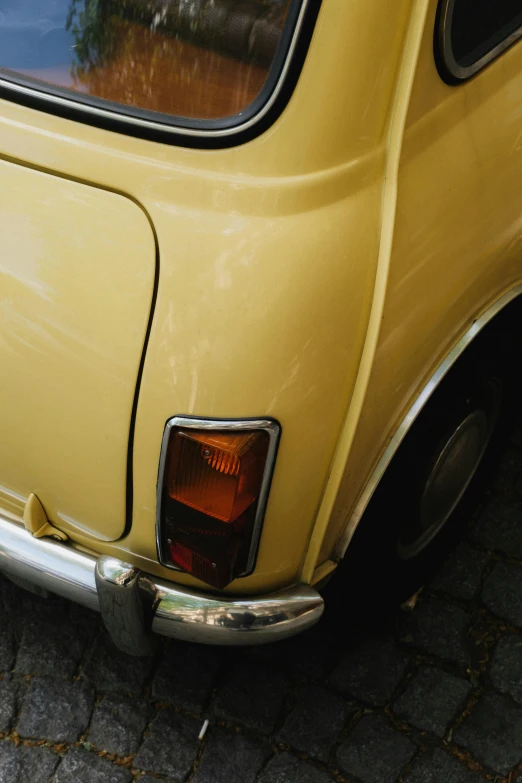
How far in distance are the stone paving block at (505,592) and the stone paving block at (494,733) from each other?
29cm

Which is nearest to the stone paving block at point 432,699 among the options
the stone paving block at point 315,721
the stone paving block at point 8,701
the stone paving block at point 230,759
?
the stone paving block at point 315,721

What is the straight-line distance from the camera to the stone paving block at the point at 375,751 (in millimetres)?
2328

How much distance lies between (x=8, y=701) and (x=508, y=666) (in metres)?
1.49

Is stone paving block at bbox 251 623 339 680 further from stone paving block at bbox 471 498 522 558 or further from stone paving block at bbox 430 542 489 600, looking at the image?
stone paving block at bbox 471 498 522 558

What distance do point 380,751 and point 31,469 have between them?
50.4 inches

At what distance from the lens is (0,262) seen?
180cm

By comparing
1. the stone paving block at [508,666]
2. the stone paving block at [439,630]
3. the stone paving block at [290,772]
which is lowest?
the stone paving block at [290,772]

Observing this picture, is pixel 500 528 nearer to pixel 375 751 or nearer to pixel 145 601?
pixel 375 751

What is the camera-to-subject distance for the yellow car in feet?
5.62

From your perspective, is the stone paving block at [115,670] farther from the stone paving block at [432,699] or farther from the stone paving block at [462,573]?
the stone paving block at [462,573]

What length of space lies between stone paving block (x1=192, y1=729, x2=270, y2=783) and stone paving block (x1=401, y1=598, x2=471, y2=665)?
0.59 metres

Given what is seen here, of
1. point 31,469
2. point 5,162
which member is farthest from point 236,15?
point 31,469

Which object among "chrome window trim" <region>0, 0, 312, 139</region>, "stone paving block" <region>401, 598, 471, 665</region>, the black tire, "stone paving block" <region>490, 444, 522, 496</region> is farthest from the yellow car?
"stone paving block" <region>490, 444, 522, 496</region>

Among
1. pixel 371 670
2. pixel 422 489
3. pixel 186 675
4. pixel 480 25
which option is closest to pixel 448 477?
pixel 422 489
